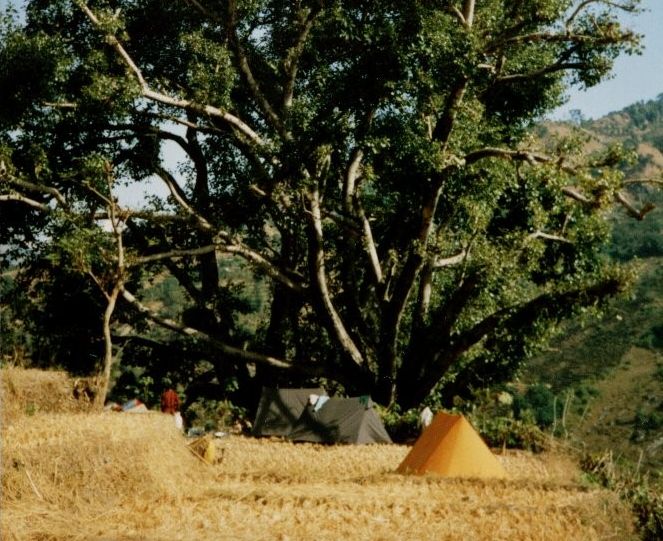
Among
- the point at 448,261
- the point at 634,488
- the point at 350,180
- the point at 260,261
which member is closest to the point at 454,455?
the point at 634,488

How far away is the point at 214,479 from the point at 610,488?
6.72 metres

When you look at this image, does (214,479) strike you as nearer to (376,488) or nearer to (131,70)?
(376,488)

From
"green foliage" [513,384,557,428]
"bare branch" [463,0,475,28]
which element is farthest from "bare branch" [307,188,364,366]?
"green foliage" [513,384,557,428]

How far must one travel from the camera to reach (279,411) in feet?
71.3

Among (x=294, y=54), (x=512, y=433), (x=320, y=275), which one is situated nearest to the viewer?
A: (x=512, y=433)

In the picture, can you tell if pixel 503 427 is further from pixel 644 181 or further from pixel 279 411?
pixel 644 181

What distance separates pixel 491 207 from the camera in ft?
67.2

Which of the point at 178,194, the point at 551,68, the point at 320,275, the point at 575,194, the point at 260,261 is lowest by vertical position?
the point at 320,275

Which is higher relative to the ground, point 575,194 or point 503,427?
point 575,194

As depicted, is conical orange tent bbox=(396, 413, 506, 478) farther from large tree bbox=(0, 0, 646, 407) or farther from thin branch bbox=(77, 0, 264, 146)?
thin branch bbox=(77, 0, 264, 146)

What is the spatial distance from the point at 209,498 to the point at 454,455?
537 cm

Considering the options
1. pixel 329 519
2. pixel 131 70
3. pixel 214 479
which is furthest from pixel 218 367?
pixel 329 519

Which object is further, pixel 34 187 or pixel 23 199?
pixel 34 187

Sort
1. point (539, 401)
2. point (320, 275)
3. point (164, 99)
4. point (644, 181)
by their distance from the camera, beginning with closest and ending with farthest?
point (644, 181) → point (164, 99) → point (320, 275) → point (539, 401)
